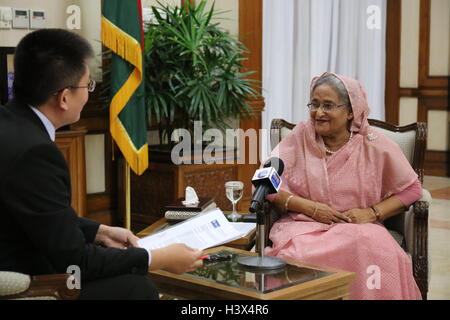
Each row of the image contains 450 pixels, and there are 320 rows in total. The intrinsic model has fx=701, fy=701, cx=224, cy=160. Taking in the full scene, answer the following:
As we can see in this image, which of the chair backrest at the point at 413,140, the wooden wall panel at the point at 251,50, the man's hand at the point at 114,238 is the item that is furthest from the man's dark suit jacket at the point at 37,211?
the wooden wall panel at the point at 251,50

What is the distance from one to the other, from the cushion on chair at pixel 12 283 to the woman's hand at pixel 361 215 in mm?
1618

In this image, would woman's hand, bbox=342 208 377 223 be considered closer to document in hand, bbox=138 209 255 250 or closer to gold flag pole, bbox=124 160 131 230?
document in hand, bbox=138 209 255 250

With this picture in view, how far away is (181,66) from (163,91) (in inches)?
8.0

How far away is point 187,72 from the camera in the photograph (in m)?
4.60

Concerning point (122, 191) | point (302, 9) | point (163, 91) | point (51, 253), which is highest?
point (302, 9)

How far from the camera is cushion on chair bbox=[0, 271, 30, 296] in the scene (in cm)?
184

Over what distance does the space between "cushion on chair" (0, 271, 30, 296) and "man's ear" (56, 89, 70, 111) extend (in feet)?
1.53

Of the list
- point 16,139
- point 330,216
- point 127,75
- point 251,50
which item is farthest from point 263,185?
point 251,50

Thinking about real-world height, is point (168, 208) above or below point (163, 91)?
below

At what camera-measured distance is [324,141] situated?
326 centimetres

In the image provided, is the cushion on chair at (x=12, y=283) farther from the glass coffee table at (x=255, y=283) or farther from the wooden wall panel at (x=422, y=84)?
the wooden wall panel at (x=422, y=84)

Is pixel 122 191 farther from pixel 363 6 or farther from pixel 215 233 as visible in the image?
pixel 363 6
